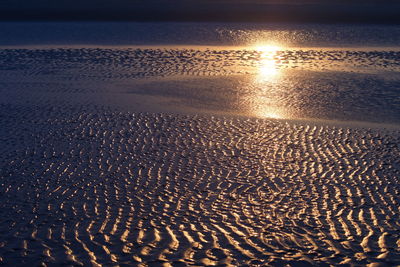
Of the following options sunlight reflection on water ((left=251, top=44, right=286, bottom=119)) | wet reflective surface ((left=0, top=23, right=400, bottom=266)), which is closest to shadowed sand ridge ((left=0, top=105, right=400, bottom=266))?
wet reflective surface ((left=0, top=23, right=400, bottom=266))

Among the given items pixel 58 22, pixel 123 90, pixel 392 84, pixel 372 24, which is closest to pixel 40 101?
pixel 123 90

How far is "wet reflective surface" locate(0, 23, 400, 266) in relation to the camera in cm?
527

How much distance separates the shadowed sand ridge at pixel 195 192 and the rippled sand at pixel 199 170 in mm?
22

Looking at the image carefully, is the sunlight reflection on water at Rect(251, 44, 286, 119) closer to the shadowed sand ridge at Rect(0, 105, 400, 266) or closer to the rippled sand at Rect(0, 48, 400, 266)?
the rippled sand at Rect(0, 48, 400, 266)

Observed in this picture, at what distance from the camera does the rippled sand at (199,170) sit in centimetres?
527

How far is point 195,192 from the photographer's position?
6570mm

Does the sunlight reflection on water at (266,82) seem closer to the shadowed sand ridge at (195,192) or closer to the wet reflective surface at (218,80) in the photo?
the wet reflective surface at (218,80)

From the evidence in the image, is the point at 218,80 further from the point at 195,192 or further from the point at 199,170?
the point at 195,192

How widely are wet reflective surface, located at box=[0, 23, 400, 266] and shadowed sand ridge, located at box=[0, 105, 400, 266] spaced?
0.07ft

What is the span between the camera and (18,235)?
18.0 ft

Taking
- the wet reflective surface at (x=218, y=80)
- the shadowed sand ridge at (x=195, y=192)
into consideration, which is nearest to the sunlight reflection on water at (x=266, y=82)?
the wet reflective surface at (x=218, y=80)

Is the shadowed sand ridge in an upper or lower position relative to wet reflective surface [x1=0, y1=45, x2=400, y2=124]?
lower

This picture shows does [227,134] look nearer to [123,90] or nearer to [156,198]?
[156,198]

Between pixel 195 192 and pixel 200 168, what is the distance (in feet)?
2.77
